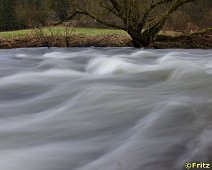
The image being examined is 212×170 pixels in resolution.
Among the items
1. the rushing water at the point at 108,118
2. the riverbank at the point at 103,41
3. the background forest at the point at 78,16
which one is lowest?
the riverbank at the point at 103,41

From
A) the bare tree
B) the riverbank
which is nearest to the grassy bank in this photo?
the riverbank

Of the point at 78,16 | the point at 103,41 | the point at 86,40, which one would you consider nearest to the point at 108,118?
the point at 103,41

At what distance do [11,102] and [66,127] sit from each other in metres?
2.36

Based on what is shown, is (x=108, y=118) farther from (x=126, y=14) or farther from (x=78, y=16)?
(x=78, y=16)

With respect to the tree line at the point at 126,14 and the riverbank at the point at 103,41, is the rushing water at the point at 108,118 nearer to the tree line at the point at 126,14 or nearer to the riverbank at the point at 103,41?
the tree line at the point at 126,14

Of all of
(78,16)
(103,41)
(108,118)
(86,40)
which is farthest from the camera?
(78,16)

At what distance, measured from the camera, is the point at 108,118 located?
21.8ft

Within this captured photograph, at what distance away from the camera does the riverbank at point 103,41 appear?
18.8 meters

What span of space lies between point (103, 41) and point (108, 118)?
13.5 m

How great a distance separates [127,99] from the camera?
25.7 ft

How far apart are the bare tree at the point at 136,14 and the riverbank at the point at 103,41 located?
641 millimetres

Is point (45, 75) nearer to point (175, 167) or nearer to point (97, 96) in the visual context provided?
point (97, 96)

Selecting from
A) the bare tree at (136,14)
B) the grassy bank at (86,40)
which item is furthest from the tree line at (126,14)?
the grassy bank at (86,40)

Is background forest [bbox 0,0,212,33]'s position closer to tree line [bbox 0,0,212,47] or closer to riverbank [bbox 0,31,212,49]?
tree line [bbox 0,0,212,47]
